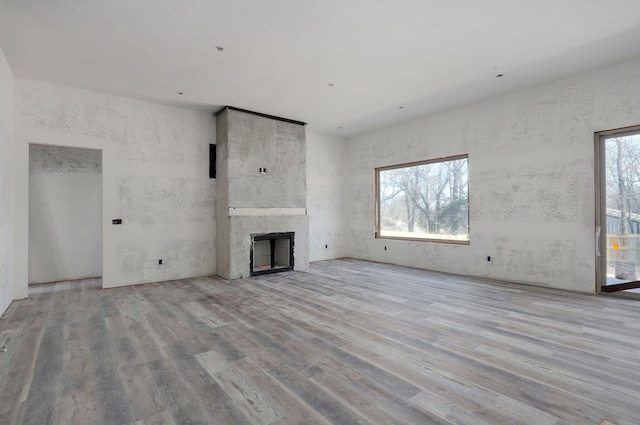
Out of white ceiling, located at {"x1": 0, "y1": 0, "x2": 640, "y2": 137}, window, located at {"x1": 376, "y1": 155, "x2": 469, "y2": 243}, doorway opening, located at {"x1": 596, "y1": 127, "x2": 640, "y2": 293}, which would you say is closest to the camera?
white ceiling, located at {"x1": 0, "y1": 0, "x2": 640, "y2": 137}

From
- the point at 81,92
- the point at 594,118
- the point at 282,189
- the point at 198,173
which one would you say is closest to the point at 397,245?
the point at 282,189

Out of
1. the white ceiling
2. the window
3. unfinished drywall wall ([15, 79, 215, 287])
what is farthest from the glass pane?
unfinished drywall wall ([15, 79, 215, 287])

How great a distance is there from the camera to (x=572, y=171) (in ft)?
14.7

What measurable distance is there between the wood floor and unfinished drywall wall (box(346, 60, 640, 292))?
747 mm

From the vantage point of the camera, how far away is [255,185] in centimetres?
583

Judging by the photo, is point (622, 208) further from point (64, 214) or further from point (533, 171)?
point (64, 214)

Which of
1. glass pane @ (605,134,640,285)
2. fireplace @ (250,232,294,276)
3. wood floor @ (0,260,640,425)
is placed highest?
glass pane @ (605,134,640,285)

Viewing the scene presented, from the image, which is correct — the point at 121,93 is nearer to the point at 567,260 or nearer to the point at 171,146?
the point at 171,146

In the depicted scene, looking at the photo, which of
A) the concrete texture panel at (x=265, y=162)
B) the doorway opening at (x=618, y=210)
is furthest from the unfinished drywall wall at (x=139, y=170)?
the doorway opening at (x=618, y=210)

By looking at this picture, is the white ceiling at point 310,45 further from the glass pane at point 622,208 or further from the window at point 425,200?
the window at point 425,200

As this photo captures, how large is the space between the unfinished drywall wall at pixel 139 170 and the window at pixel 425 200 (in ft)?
12.7

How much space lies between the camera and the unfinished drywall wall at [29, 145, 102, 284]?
17.1 ft

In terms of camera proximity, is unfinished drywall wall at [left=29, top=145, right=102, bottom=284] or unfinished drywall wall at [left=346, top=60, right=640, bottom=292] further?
unfinished drywall wall at [left=29, top=145, right=102, bottom=284]

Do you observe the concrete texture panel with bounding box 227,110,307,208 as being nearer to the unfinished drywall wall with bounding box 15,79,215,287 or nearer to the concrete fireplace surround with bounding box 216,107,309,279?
the concrete fireplace surround with bounding box 216,107,309,279
